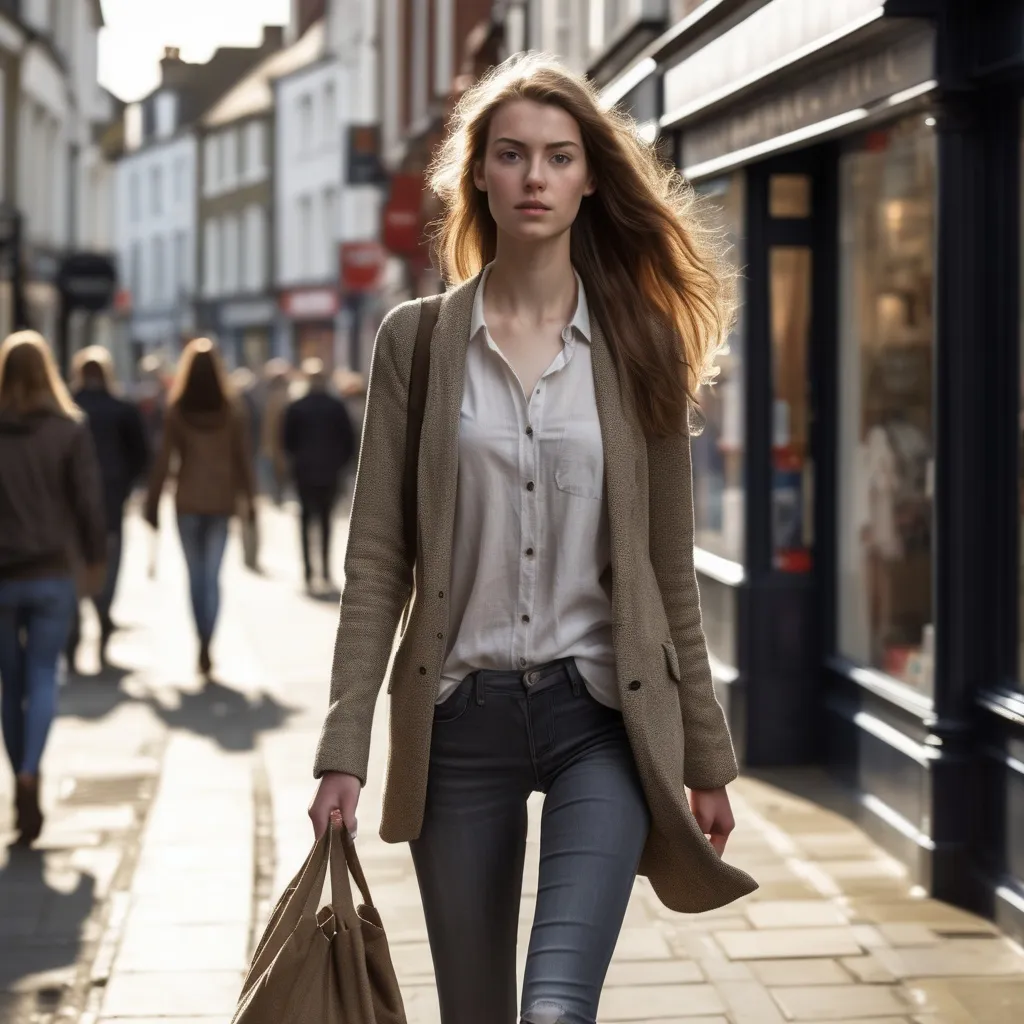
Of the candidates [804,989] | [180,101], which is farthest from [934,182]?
[180,101]

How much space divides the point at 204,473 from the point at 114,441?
692mm

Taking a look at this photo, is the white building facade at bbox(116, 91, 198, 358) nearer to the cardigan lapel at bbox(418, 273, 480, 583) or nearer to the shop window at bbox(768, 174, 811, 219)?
the shop window at bbox(768, 174, 811, 219)

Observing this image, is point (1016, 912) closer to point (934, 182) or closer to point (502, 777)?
point (934, 182)

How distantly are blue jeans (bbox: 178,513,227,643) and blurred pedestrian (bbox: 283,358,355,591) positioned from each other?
4773 millimetres

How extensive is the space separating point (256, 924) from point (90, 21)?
4040 cm

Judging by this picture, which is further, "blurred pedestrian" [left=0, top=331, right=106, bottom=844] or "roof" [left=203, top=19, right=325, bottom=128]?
"roof" [left=203, top=19, right=325, bottom=128]

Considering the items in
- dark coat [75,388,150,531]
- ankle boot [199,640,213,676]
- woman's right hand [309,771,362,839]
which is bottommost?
ankle boot [199,640,213,676]

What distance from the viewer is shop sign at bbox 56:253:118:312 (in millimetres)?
20688

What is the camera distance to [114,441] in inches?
481

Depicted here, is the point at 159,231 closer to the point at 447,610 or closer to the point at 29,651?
the point at 29,651

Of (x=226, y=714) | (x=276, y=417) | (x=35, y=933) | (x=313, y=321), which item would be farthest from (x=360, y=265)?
(x=35, y=933)

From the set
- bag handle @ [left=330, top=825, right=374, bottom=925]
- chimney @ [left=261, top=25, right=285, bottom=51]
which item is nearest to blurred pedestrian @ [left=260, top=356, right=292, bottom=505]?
bag handle @ [left=330, top=825, right=374, bottom=925]

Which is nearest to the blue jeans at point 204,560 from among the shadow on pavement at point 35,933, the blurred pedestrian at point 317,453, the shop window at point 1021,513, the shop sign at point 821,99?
the shop sign at point 821,99

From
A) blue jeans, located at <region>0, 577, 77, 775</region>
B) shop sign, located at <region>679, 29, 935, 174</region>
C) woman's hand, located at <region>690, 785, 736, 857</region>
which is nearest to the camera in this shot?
woman's hand, located at <region>690, 785, 736, 857</region>
